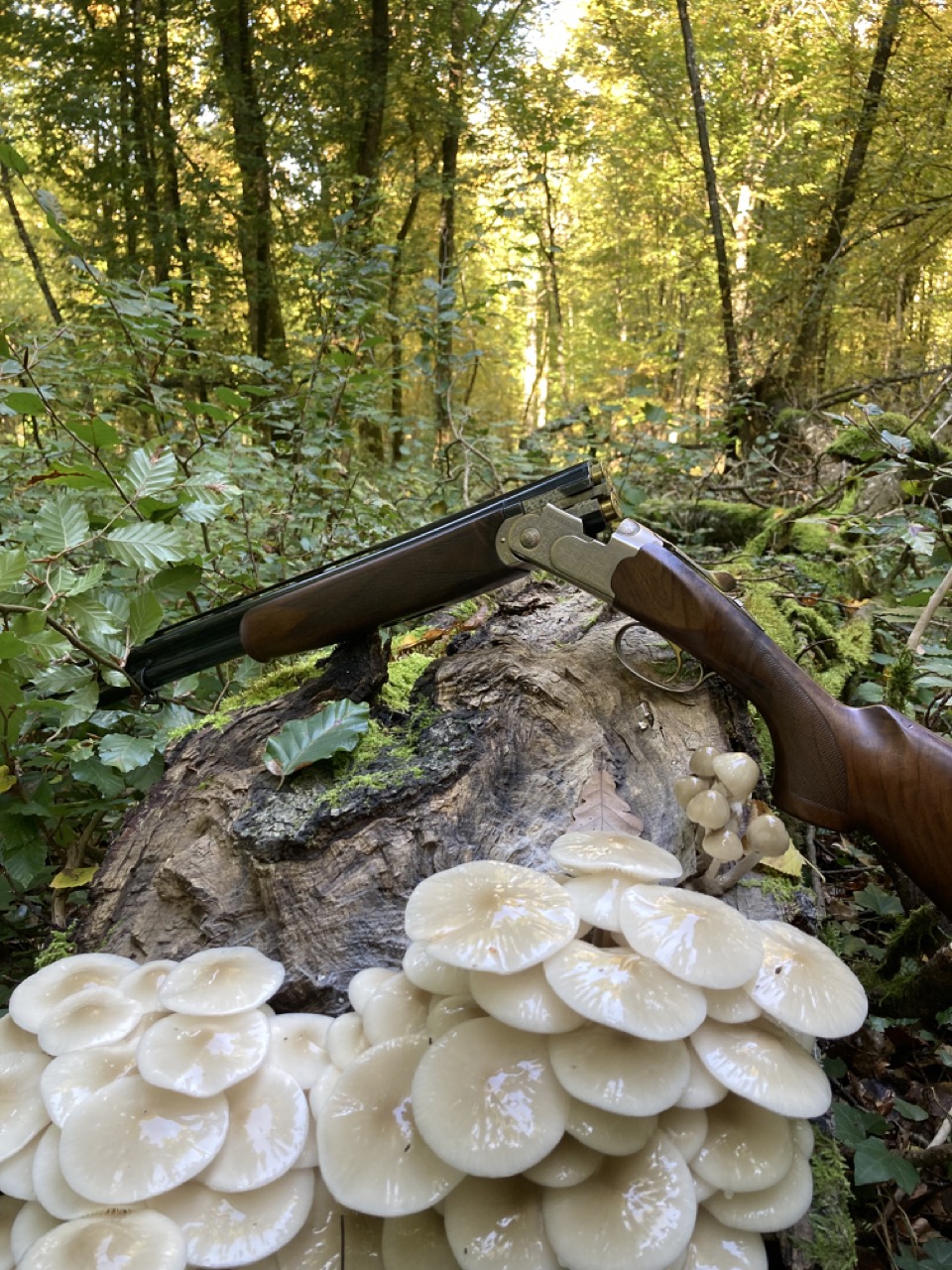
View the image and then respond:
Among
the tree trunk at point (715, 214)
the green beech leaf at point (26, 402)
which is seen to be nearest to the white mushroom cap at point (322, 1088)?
the green beech leaf at point (26, 402)

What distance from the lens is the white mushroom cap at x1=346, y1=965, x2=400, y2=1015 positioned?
1221 mm

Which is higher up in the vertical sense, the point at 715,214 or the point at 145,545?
the point at 715,214

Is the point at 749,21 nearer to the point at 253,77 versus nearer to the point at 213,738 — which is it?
the point at 253,77

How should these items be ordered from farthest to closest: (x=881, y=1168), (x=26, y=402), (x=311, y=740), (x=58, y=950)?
(x=26, y=402), (x=311, y=740), (x=58, y=950), (x=881, y=1168)

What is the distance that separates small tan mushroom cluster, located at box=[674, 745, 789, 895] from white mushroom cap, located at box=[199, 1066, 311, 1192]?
870mm

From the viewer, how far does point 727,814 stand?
1446 mm

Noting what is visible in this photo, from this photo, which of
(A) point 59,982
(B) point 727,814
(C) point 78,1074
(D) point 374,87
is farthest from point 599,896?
(D) point 374,87

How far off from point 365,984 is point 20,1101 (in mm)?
535

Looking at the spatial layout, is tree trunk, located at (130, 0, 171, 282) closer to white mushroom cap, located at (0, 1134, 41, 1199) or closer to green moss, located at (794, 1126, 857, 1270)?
white mushroom cap, located at (0, 1134, 41, 1199)

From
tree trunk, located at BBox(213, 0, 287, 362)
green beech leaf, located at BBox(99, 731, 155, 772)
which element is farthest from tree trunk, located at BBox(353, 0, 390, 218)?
green beech leaf, located at BBox(99, 731, 155, 772)

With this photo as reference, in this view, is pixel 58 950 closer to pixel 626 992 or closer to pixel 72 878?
pixel 72 878

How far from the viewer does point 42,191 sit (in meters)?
2.11

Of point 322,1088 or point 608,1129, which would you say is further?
point 322,1088

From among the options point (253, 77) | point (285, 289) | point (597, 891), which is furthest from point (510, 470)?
point (253, 77)
